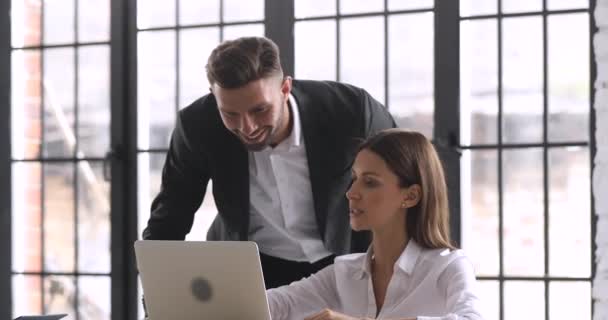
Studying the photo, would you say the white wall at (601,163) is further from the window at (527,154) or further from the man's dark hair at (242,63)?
the man's dark hair at (242,63)

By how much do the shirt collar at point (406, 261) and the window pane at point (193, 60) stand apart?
155 cm

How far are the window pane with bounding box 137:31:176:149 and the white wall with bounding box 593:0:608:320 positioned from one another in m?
1.50

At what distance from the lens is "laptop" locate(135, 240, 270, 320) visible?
5.77ft

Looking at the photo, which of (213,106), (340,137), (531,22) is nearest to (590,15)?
(531,22)

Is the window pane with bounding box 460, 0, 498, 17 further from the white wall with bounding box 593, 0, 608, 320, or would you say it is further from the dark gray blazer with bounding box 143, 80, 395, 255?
the dark gray blazer with bounding box 143, 80, 395, 255

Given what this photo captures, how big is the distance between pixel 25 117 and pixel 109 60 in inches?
18.9

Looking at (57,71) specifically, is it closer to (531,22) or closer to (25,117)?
(25,117)

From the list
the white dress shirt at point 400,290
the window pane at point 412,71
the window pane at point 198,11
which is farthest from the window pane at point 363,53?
the white dress shirt at point 400,290

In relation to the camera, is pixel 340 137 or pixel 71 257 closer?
pixel 340 137

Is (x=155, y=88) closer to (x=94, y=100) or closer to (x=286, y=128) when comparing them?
(x=94, y=100)

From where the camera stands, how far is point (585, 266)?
299 centimetres

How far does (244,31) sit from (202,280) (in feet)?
5.73

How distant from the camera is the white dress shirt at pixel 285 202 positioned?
7.82ft

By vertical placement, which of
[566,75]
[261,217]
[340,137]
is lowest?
[261,217]
